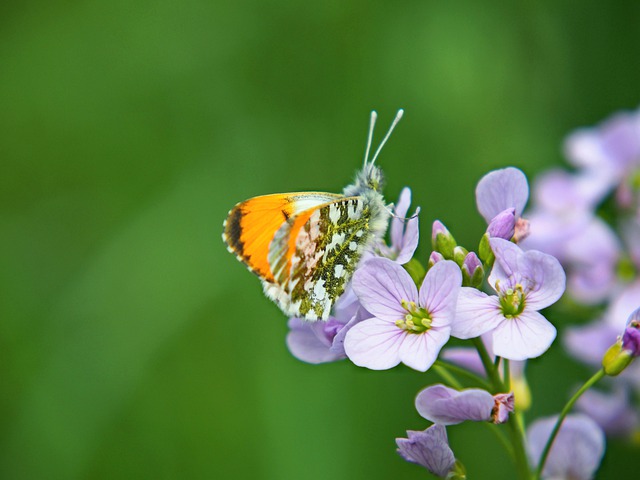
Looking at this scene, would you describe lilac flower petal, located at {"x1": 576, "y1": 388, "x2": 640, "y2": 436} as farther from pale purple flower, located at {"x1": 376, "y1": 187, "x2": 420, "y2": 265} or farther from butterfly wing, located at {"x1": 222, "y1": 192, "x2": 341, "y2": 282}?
butterfly wing, located at {"x1": 222, "y1": 192, "x2": 341, "y2": 282}

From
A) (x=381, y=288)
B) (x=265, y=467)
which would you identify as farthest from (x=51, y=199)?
(x=381, y=288)

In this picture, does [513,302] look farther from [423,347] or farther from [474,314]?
[423,347]

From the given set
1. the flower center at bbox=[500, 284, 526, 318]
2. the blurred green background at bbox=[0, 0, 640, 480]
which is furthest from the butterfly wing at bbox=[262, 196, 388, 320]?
the blurred green background at bbox=[0, 0, 640, 480]

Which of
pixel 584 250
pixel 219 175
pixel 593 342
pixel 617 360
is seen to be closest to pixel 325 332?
→ pixel 617 360

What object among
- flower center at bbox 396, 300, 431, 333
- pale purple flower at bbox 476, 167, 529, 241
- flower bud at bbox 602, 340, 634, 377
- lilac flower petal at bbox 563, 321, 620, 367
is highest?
pale purple flower at bbox 476, 167, 529, 241

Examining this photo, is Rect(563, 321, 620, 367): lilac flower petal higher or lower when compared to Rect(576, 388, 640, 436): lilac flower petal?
higher

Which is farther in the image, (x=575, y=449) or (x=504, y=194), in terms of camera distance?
(x=575, y=449)
